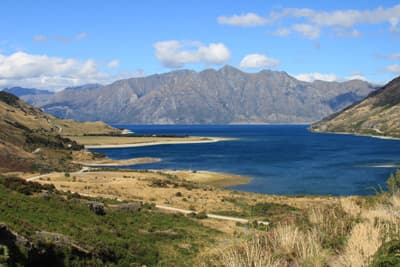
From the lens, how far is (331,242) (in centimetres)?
1144

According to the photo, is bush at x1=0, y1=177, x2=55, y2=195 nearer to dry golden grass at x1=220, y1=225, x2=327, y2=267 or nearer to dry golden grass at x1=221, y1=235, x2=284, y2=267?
dry golden grass at x1=220, y1=225, x2=327, y2=267

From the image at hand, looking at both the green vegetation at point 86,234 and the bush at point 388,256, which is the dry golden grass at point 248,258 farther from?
the green vegetation at point 86,234

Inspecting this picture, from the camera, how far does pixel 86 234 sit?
23.1m

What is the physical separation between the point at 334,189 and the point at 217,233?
53909mm

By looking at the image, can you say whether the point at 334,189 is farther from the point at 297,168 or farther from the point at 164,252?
the point at 164,252

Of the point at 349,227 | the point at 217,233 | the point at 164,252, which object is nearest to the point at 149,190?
the point at 217,233

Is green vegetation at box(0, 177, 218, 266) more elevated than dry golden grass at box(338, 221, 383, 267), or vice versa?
dry golden grass at box(338, 221, 383, 267)

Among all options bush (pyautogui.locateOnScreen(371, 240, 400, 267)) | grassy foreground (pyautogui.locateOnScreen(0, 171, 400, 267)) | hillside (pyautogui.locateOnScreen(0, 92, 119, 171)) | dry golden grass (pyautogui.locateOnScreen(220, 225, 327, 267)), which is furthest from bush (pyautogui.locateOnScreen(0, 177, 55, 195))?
hillside (pyautogui.locateOnScreen(0, 92, 119, 171))

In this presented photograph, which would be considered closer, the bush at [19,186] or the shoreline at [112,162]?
the bush at [19,186]

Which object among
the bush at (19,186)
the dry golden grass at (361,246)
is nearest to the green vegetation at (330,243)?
the dry golden grass at (361,246)

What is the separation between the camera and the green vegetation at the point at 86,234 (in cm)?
1794

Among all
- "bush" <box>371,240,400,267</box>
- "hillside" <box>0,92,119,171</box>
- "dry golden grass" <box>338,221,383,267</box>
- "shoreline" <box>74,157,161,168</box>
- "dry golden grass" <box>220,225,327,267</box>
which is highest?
"bush" <box>371,240,400,267</box>

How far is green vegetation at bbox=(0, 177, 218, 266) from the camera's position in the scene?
706 inches

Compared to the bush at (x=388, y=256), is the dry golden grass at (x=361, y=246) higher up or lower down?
lower down
